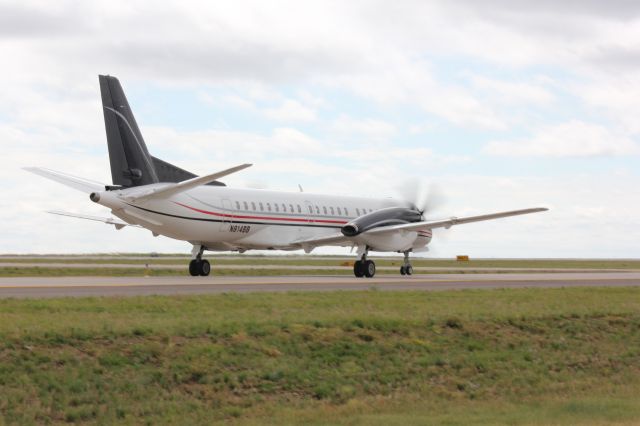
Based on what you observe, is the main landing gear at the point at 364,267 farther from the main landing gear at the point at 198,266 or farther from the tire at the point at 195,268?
the tire at the point at 195,268

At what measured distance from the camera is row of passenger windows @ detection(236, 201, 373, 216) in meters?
42.8

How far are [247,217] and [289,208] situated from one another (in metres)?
3.29

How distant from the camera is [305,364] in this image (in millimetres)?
17984

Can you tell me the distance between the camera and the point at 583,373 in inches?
794

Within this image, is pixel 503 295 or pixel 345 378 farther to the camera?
pixel 503 295

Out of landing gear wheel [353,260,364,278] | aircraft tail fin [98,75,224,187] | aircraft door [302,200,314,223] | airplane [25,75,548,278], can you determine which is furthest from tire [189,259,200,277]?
landing gear wheel [353,260,364,278]

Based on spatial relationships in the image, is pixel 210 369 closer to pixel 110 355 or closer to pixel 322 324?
pixel 110 355

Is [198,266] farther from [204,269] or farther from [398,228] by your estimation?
[398,228]

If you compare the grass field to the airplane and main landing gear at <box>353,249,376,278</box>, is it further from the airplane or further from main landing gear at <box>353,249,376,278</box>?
main landing gear at <box>353,249,376,278</box>

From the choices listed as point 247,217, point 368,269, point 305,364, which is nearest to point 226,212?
point 247,217

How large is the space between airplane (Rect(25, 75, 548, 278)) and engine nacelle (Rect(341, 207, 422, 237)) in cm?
5

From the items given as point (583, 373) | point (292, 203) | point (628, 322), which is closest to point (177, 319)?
point (583, 373)

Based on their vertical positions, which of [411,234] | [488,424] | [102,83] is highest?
[102,83]

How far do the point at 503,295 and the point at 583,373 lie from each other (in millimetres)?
10722
